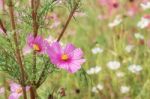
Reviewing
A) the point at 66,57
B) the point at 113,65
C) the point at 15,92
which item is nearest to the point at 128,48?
the point at 113,65

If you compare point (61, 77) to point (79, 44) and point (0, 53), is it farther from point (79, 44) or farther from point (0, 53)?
point (0, 53)

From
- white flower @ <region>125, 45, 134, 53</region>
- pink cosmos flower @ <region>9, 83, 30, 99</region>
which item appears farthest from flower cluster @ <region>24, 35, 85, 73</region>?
white flower @ <region>125, 45, 134, 53</region>

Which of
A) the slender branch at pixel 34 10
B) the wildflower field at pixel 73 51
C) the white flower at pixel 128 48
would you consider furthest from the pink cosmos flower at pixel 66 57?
the white flower at pixel 128 48

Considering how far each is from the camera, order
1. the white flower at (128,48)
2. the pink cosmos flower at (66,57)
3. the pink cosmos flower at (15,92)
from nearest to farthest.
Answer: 1. the pink cosmos flower at (66,57)
2. the pink cosmos flower at (15,92)
3. the white flower at (128,48)

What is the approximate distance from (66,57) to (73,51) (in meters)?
0.03

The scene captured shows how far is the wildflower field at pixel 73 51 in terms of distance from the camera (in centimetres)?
184

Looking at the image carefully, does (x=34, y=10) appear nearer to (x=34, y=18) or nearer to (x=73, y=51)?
(x=34, y=18)

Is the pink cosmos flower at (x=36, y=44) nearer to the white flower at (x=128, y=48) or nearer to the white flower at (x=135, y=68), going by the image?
the white flower at (x=135, y=68)

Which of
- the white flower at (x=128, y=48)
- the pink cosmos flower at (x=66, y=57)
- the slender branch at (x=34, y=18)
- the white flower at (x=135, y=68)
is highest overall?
the white flower at (x=128, y=48)

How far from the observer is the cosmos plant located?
71.1 inches

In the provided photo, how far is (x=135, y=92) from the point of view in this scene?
3135 mm

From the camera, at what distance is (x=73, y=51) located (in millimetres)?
1851

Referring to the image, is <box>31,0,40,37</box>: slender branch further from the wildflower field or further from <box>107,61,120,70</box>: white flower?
<box>107,61,120,70</box>: white flower

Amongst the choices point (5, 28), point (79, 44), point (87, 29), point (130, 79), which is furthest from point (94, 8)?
point (5, 28)
